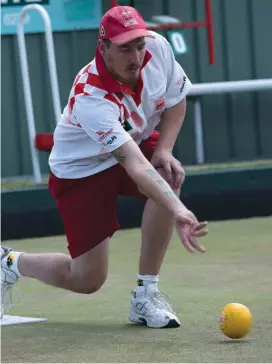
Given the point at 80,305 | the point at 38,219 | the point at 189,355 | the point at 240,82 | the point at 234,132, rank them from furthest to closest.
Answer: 1. the point at 234,132
2. the point at 240,82
3. the point at 38,219
4. the point at 80,305
5. the point at 189,355

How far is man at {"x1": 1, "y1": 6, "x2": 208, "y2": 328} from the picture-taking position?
15.6ft

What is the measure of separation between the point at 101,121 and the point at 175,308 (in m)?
1.17

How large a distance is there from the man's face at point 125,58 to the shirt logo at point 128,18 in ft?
0.21

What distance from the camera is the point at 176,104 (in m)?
5.26

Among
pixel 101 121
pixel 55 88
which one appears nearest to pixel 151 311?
pixel 101 121

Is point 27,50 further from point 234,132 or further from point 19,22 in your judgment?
point 234,132

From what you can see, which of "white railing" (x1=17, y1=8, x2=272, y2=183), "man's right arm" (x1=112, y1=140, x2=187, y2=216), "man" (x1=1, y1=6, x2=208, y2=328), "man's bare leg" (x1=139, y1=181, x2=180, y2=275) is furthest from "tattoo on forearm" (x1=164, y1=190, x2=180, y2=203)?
"white railing" (x1=17, y1=8, x2=272, y2=183)

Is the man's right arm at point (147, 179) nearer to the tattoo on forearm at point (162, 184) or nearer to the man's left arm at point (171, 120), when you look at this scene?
the tattoo on forearm at point (162, 184)

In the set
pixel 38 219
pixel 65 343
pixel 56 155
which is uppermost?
pixel 56 155

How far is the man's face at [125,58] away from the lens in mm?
4719

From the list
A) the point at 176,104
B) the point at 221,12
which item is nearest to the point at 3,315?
the point at 176,104

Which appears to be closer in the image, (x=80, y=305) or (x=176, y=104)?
(x=176, y=104)

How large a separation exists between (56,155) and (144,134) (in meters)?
0.38

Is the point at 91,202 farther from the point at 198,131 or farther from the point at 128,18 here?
the point at 198,131
